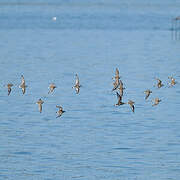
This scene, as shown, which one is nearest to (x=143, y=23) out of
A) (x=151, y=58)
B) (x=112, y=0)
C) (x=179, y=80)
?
(x=151, y=58)

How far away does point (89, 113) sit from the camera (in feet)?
107

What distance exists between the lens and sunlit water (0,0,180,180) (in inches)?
921

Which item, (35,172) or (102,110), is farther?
(102,110)

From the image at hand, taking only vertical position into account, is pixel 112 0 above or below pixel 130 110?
above

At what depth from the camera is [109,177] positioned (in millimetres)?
21984

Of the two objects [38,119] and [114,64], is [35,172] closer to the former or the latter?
[38,119]

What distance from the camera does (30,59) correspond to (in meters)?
51.5

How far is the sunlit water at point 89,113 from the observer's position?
23.4m

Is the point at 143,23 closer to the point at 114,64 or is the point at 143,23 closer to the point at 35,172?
the point at 114,64

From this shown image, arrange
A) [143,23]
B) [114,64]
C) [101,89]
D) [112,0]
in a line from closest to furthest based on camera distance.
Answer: [101,89]
[114,64]
[143,23]
[112,0]

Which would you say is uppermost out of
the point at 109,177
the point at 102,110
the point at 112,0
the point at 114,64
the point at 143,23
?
the point at 112,0

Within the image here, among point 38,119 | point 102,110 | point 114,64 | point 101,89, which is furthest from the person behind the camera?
point 114,64

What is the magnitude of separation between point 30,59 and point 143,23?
3985cm

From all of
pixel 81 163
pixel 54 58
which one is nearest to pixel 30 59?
pixel 54 58
